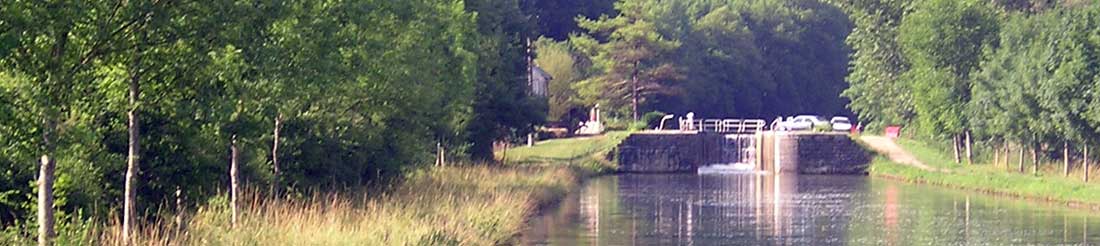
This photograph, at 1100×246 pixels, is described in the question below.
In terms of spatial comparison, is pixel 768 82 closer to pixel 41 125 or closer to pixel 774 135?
pixel 774 135

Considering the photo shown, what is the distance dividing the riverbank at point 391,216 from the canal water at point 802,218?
1.04 m

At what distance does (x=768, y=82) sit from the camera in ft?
330

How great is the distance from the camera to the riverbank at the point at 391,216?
19.3 m

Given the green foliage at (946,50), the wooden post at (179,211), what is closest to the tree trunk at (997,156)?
the green foliage at (946,50)

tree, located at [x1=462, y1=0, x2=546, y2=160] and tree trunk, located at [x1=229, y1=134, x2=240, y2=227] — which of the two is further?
tree, located at [x1=462, y1=0, x2=546, y2=160]

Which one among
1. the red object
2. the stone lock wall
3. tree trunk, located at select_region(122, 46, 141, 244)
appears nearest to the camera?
tree trunk, located at select_region(122, 46, 141, 244)

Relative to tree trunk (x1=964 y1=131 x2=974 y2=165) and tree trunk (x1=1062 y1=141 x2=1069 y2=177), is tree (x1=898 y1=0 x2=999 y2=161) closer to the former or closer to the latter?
tree trunk (x1=964 y1=131 x2=974 y2=165)

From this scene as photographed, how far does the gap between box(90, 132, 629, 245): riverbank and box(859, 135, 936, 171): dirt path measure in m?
25.7

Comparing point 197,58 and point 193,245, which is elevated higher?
point 197,58

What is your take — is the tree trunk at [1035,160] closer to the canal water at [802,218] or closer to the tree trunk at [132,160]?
the canal water at [802,218]

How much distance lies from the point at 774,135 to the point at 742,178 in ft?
25.2

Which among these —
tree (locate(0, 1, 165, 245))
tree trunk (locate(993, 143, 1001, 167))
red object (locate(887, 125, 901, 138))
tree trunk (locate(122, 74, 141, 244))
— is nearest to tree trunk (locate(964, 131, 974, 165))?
tree trunk (locate(993, 143, 1001, 167))

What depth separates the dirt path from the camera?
67644mm

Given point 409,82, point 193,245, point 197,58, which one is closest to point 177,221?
point 193,245
